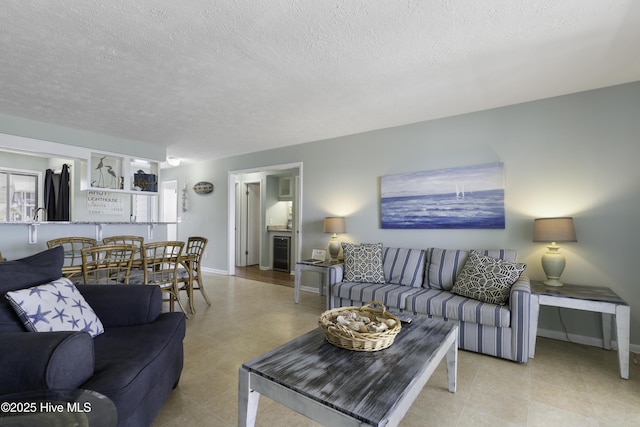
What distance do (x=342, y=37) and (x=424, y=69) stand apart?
82cm

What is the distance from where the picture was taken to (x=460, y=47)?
2145mm

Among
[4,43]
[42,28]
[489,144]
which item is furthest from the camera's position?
[489,144]

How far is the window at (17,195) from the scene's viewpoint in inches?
223

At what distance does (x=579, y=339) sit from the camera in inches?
111

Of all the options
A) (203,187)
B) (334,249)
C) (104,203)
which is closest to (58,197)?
(104,203)

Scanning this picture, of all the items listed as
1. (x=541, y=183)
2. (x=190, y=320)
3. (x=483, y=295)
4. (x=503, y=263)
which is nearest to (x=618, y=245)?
(x=541, y=183)

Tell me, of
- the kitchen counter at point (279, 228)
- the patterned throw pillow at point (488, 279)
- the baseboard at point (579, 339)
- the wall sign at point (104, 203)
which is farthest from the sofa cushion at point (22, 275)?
the kitchen counter at point (279, 228)

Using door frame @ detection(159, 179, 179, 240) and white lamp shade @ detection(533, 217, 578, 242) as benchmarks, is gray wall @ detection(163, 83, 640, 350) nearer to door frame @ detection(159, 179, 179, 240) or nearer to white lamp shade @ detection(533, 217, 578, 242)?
white lamp shade @ detection(533, 217, 578, 242)

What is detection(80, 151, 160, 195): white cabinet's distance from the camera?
4.31 metres

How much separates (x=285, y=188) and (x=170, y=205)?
9.37 ft

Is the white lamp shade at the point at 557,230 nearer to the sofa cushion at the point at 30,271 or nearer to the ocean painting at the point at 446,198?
the ocean painting at the point at 446,198

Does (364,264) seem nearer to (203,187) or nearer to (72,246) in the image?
(72,246)

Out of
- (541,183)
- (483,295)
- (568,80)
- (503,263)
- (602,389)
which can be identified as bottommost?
(602,389)

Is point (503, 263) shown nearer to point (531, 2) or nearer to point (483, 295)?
point (483, 295)
